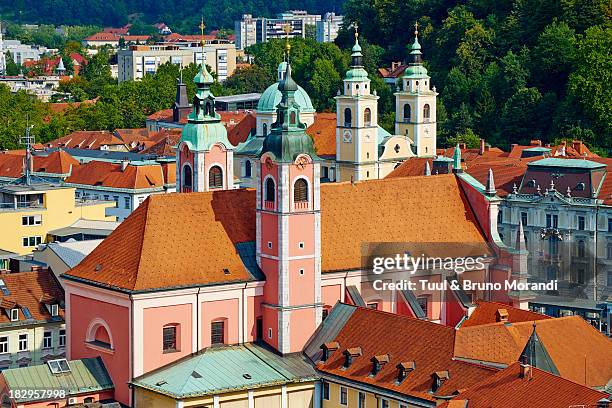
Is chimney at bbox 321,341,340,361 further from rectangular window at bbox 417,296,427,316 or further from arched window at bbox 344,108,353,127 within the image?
arched window at bbox 344,108,353,127

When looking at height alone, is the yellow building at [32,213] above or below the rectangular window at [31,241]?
above

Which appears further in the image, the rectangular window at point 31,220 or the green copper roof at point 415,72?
the green copper roof at point 415,72

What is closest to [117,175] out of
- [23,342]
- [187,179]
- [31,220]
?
[31,220]

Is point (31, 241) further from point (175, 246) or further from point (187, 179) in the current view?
point (175, 246)

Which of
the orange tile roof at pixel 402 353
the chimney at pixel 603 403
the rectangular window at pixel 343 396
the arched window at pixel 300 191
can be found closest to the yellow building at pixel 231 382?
the orange tile roof at pixel 402 353

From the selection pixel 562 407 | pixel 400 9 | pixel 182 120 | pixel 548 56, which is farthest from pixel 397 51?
pixel 562 407

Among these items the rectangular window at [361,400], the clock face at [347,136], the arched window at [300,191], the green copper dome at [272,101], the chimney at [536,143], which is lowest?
the rectangular window at [361,400]

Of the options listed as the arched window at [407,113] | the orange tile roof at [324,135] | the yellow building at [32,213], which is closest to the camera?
the yellow building at [32,213]

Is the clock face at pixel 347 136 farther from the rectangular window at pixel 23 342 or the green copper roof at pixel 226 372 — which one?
the green copper roof at pixel 226 372
